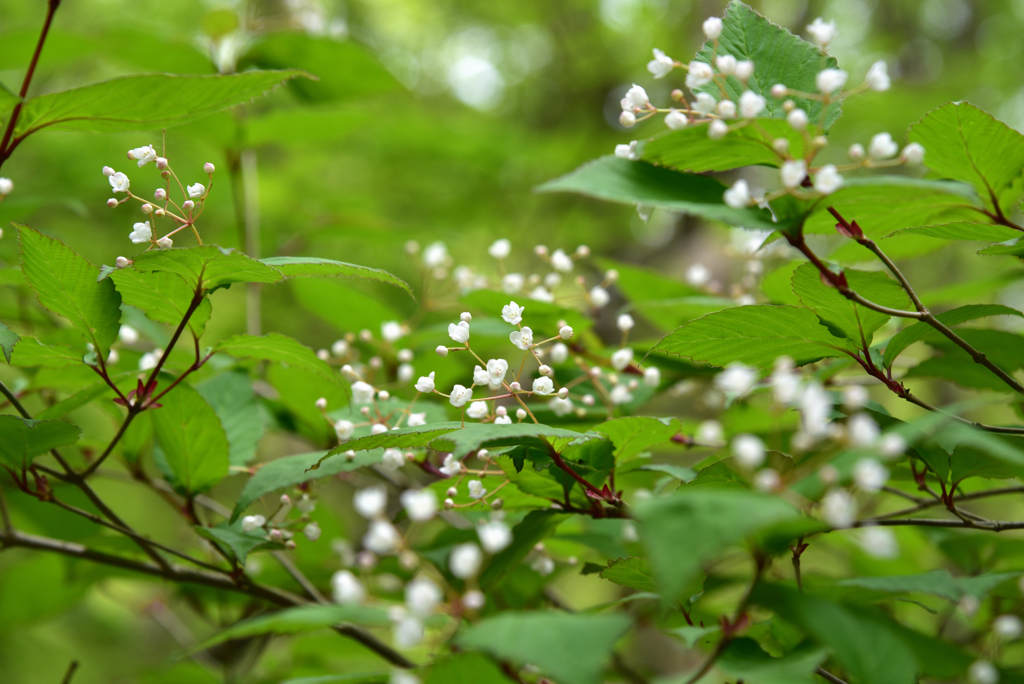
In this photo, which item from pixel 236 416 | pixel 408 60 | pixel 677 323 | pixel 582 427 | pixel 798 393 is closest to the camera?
pixel 798 393

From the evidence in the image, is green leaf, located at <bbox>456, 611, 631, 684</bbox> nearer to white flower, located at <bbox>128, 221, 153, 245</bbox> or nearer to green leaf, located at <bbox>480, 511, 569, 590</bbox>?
green leaf, located at <bbox>480, 511, 569, 590</bbox>

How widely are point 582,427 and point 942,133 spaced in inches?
30.2

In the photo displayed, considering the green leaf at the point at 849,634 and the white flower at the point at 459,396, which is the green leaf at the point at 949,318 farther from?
the white flower at the point at 459,396

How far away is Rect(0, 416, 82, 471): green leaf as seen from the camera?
38.9 inches

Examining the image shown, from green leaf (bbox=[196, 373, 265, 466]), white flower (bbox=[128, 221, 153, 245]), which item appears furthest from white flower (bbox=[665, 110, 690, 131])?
green leaf (bbox=[196, 373, 265, 466])

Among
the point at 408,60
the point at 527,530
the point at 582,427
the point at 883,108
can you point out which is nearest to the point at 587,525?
the point at 582,427

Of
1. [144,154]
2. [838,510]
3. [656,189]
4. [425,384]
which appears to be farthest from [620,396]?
[144,154]

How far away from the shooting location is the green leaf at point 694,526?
50 centimetres

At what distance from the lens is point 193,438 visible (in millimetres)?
1256

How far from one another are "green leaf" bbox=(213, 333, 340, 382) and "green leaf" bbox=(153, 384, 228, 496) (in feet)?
0.66

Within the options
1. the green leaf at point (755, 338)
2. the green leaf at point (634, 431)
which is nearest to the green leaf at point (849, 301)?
the green leaf at point (755, 338)

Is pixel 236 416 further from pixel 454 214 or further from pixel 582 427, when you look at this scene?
pixel 454 214

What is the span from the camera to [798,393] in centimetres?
66

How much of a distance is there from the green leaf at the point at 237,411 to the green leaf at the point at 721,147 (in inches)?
38.5
